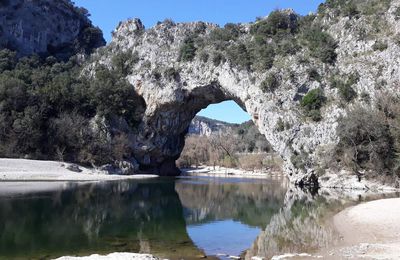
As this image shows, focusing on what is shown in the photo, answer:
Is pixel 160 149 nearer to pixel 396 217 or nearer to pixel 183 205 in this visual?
pixel 183 205

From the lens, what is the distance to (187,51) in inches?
2549

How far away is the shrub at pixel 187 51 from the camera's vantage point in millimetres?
64562

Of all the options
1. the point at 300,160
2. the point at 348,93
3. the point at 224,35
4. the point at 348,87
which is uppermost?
the point at 224,35

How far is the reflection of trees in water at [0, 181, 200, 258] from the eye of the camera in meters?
15.1

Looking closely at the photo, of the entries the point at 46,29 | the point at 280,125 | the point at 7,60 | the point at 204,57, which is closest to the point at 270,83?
the point at 280,125

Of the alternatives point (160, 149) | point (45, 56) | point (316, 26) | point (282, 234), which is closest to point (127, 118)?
point (160, 149)

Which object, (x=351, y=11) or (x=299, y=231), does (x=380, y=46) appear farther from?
(x=299, y=231)

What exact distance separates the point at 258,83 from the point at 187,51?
15707 mm

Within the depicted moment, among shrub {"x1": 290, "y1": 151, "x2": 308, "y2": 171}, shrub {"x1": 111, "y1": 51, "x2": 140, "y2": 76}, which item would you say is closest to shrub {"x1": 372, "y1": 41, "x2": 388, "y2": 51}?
shrub {"x1": 290, "y1": 151, "x2": 308, "y2": 171}

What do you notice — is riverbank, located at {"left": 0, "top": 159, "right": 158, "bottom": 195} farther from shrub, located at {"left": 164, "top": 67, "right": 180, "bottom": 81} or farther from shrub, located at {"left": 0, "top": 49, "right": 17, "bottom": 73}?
shrub, located at {"left": 0, "top": 49, "right": 17, "bottom": 73}

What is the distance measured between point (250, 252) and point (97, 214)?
11.5 m

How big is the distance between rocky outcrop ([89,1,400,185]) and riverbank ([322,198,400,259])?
2152cm

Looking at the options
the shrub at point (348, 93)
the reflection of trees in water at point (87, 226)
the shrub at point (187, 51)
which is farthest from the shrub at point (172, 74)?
the reflection of trees in water at point (87, 226)

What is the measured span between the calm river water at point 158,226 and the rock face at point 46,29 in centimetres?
6047
